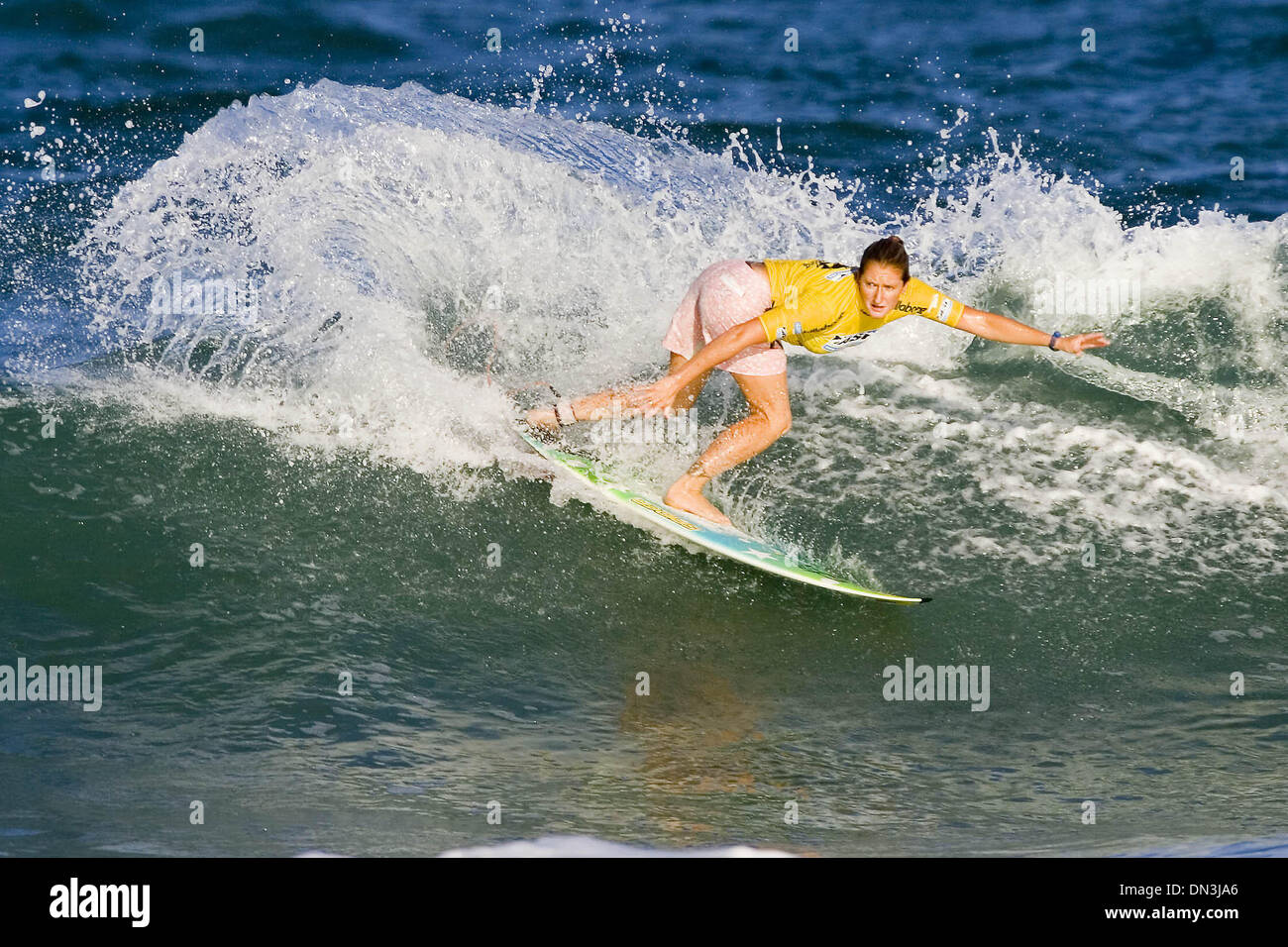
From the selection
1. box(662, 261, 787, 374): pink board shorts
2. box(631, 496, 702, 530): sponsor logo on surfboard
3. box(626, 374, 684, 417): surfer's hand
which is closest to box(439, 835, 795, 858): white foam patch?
box(626, 374, 684, 417): surfer's hand

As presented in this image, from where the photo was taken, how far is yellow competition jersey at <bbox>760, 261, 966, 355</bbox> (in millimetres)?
6004

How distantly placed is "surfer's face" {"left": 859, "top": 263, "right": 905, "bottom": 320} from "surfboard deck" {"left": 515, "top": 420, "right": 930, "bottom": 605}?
1.28 metres

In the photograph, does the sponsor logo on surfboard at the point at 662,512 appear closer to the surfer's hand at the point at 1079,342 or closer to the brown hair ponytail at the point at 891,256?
the brown hair ponytail at the point at 891,256

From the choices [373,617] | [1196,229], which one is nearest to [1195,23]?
[1196,229]

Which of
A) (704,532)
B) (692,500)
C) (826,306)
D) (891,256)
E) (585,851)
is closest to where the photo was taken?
(585,851)

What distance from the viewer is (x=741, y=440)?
21.3 ft

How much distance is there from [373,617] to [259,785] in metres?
1.34

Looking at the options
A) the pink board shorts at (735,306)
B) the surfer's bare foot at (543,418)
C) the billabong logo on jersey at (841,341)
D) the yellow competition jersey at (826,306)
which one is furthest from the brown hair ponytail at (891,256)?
the surfer's bare foot at (543,418)

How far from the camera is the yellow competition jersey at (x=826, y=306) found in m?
6.00

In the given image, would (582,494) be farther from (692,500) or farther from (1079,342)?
(1079,342)

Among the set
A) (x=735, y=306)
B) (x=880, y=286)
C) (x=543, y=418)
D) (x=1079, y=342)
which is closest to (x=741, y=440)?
(x=735, y=306)

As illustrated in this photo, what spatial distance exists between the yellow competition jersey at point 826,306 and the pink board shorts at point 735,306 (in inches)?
3.3

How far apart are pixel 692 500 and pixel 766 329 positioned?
1.06 metres
